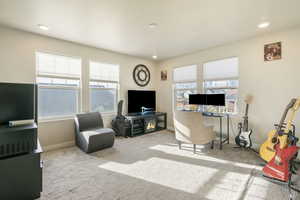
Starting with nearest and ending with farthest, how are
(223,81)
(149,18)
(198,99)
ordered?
(149,18), (223,81), (198,99)

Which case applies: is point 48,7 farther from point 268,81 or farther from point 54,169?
point 268,81

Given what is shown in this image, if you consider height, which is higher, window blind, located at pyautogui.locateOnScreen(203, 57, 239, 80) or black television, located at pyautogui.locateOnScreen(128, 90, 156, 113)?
window blind, located at pyautogui.locateOnScreen(203, 57, 239, 80)

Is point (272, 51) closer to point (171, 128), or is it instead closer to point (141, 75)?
point (171, 128)

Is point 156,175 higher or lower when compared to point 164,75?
lower

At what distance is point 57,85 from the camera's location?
3424mm

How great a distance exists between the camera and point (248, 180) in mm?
2037

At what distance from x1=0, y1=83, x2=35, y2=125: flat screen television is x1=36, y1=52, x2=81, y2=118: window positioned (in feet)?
5.31

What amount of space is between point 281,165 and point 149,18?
2965 mm

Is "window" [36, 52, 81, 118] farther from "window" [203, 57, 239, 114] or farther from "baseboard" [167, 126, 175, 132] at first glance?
"window" [203, 57, 239, 114]

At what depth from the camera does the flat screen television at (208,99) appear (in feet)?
11.7

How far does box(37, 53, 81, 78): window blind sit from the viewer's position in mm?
3201

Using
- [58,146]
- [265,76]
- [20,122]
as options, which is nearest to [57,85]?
[58,146]

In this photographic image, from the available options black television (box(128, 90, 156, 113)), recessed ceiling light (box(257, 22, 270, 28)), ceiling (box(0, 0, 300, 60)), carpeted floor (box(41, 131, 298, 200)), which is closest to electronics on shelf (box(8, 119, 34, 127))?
carpeted floor (box(41, 131, 298, 200))

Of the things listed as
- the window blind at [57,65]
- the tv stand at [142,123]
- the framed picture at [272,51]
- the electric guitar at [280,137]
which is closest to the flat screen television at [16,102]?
the window blind at [57,65]
